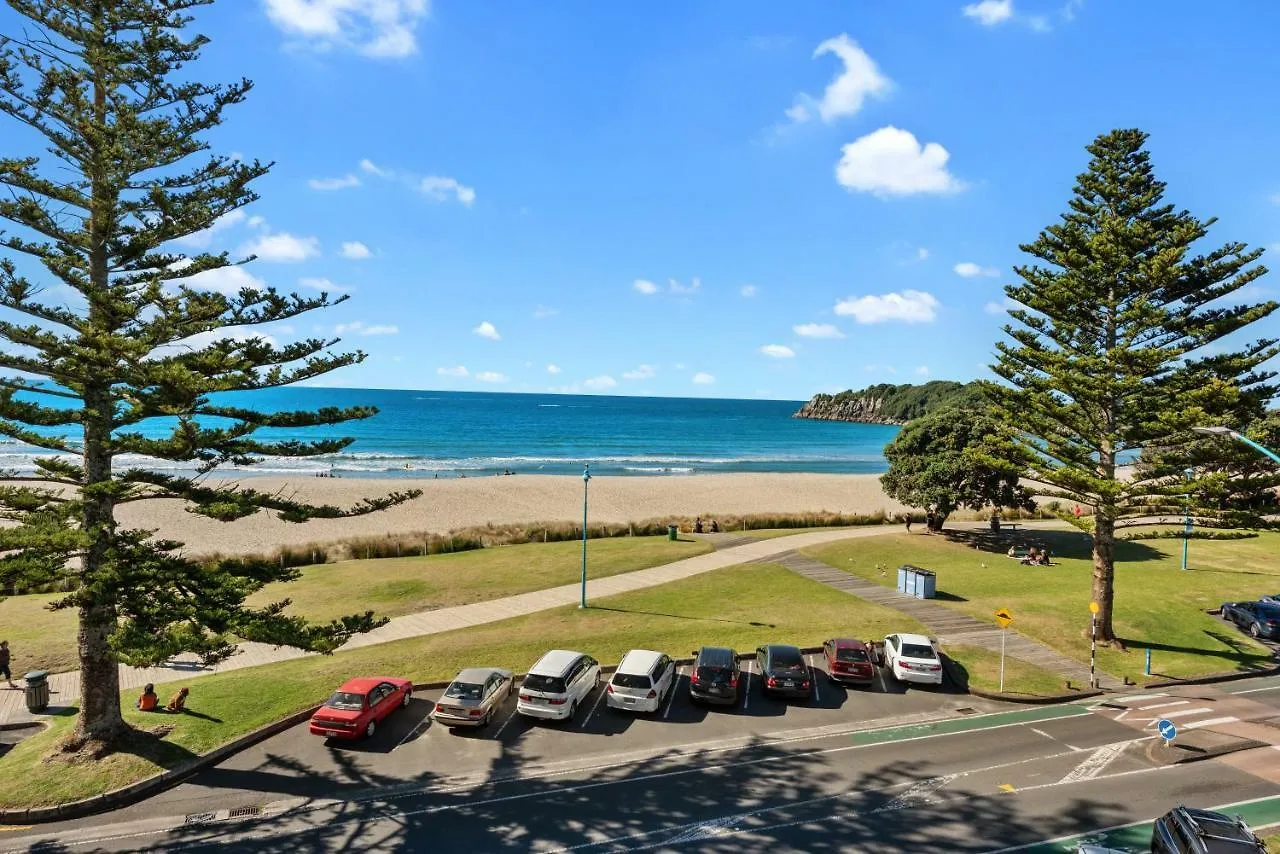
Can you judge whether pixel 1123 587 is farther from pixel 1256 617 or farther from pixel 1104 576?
pixel 1104 576

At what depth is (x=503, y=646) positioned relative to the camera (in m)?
22.6

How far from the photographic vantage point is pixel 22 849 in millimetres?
12344

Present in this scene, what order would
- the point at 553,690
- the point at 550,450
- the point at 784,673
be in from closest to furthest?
the point at 553,690 < the point at 784,673 < the point at 550,450

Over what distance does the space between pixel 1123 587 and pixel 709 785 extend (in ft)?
88.0

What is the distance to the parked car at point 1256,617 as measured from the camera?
25.4 metres

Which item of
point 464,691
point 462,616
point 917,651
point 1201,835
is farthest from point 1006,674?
point 462,616

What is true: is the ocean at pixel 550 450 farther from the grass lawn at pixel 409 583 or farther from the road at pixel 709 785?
the road at pixel 709 785

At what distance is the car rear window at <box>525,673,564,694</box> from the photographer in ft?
57.2

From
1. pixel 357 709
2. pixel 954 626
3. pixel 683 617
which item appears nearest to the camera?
pixel 357 709

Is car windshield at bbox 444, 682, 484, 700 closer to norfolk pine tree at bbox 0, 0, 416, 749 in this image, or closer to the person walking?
norfolk pine tree at bbox 0, 0, 416, 749

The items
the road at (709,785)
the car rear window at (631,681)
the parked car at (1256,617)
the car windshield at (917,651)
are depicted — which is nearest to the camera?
the road at (709,785)

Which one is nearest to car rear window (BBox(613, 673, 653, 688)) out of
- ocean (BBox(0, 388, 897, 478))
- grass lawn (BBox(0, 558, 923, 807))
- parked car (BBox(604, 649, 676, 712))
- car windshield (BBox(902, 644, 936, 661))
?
parked car (BBox(604, 649, 676, 712))

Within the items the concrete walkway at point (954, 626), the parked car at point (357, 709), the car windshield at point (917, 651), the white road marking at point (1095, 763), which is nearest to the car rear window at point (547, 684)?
the parked car at point (357, 709)

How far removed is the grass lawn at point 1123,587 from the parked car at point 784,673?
1062 centimetres
